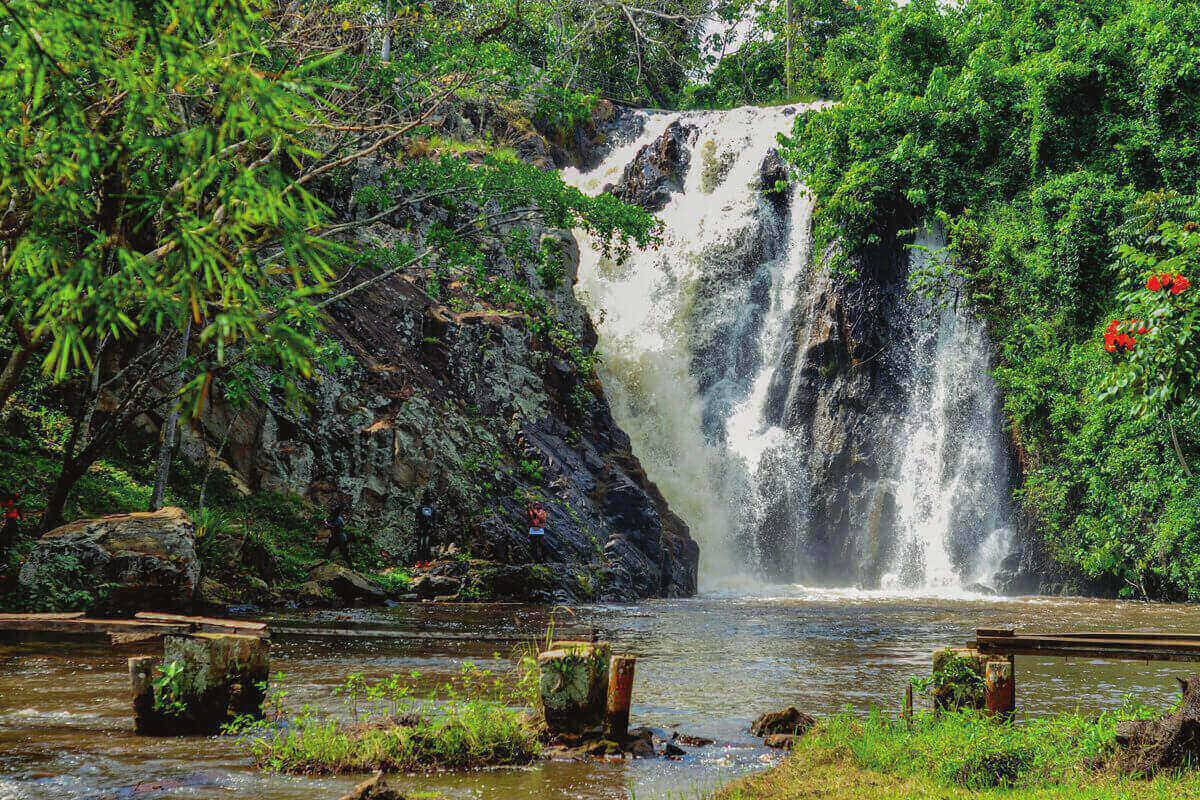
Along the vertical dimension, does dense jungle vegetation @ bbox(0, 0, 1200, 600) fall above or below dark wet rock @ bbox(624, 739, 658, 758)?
above

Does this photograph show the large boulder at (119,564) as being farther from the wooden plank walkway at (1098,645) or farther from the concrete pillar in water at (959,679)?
the wooden plank walkway at (1098,645)

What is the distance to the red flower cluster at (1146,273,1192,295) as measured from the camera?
7457 millimetres

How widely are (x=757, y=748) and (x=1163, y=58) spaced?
24235 mm

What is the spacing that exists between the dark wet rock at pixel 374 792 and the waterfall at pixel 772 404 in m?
22.8

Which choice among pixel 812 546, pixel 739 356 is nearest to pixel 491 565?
pixel 812 546

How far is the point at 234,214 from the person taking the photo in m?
4.28

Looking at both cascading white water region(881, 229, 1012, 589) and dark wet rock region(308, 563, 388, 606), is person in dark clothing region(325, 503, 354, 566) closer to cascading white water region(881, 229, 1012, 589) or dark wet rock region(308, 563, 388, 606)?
dark wet rock region(308, 563, 388, 606)

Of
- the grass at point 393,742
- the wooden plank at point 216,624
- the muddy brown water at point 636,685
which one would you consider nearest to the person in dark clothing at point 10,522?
the muddy brown water at point 636,685

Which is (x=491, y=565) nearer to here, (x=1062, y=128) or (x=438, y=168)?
(x=438, y=168)

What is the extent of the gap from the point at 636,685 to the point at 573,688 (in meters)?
3.03

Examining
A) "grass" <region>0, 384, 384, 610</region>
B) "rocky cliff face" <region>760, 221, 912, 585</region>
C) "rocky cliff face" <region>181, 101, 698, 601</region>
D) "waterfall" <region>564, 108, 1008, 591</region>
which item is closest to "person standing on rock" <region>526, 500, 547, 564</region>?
"rocky cliff face" <region>181, 101, 698, 601</region>

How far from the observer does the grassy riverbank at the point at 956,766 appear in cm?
518

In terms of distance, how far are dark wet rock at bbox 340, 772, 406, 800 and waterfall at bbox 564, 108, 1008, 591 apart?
22844 millimetres

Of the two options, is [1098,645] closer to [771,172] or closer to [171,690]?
[171,690]
